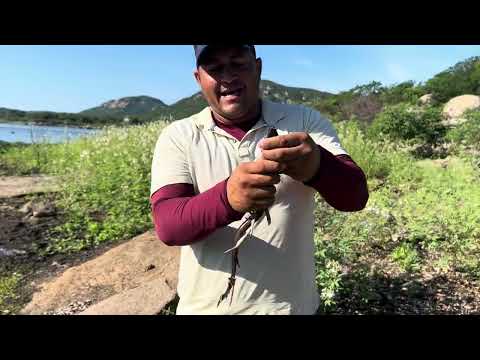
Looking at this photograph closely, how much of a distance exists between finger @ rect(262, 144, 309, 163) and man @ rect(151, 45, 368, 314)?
16cm

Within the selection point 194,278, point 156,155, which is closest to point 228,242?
point 194,278

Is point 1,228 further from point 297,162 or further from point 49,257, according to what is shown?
point 297,162

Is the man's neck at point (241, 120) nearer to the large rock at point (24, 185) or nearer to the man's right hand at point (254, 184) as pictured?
the man's right hand at point (254, 184)

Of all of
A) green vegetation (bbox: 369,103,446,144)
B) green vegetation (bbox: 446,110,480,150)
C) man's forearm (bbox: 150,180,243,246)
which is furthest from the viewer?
green vegetation (bbox: 369,103,446,144)

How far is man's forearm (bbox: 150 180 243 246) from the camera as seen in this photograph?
1.23m

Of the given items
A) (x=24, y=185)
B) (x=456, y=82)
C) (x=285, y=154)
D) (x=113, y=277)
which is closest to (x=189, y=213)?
(x=285, y=154)

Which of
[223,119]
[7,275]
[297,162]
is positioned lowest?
[7,275]

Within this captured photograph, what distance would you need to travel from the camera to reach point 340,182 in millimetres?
1306

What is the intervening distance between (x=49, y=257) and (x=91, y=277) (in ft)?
3.72

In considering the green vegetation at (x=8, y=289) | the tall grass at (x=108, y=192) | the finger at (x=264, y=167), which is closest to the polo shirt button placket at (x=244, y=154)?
the finger at (x=264, y=167)

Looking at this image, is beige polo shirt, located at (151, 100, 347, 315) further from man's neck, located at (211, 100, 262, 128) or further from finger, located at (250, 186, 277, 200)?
finger, located at (250, 186, 277, 200)

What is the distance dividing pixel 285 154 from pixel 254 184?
4.0 inches

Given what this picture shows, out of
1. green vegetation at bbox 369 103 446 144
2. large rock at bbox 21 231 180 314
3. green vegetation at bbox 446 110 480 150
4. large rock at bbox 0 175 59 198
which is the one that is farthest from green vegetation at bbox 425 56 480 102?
large rock at bbox 21 231 180 314

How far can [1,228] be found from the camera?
18.2ft
